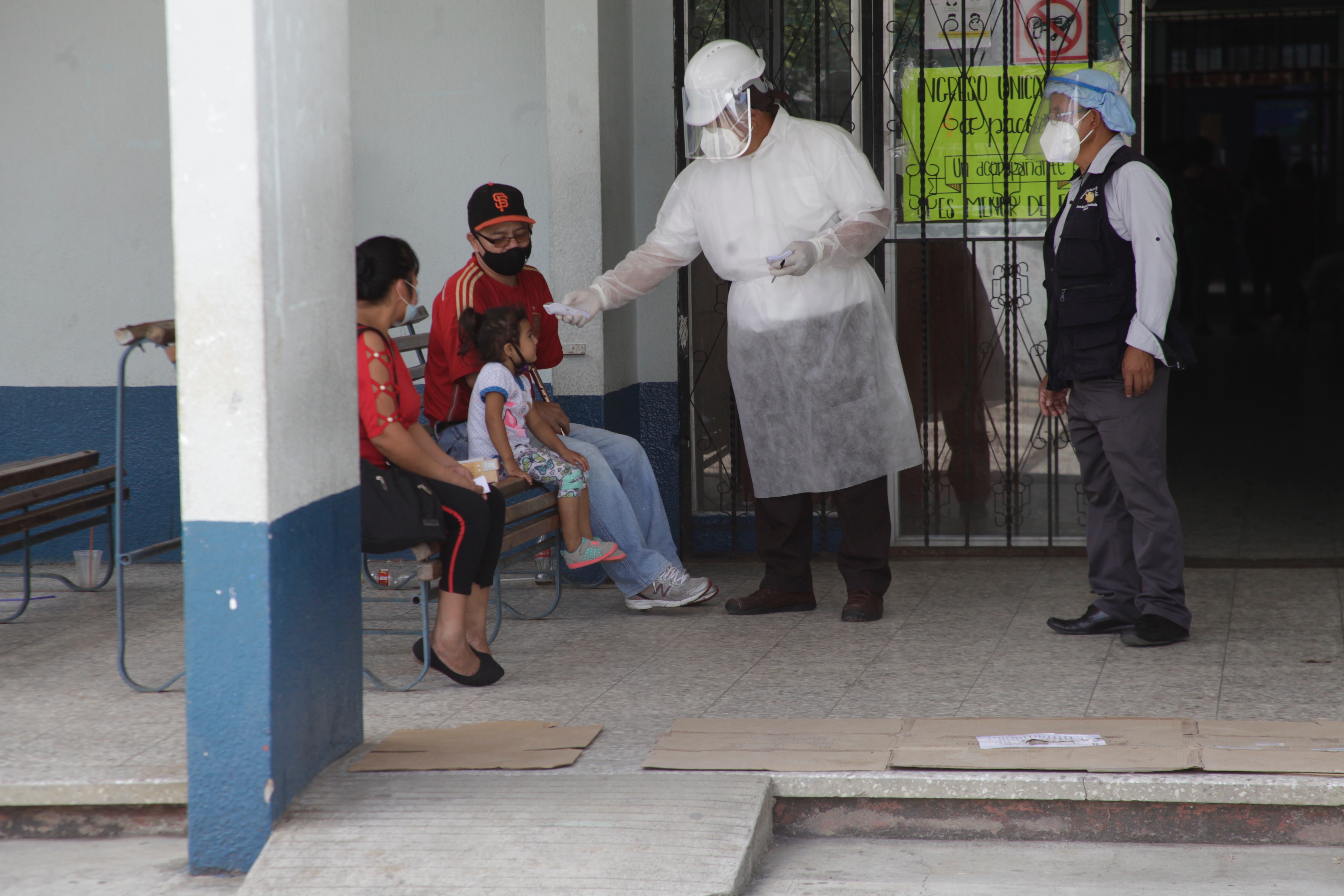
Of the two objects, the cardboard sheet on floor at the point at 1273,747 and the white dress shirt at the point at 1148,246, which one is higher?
the white dress shirt at the point at 1148,246

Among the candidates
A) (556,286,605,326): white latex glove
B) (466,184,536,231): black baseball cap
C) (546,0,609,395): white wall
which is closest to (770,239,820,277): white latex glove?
(556,286,605,326): white latex glove

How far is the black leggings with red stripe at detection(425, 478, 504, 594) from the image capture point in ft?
13.4

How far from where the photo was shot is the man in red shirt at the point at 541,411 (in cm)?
482

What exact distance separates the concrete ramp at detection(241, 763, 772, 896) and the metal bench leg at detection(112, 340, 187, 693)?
836 mm

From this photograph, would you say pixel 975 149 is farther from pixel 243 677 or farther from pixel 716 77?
pixel 243 677

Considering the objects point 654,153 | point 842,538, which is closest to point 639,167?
point 654,153

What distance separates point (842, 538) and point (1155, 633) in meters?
1.21

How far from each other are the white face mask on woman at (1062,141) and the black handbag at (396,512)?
7.34 feet

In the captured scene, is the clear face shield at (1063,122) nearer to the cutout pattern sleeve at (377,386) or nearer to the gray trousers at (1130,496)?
the gray trousers at (1130,496)

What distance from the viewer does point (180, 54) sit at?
294cm

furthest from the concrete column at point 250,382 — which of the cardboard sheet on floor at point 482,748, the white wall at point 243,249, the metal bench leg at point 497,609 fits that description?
the metal bench leg at point 497,609

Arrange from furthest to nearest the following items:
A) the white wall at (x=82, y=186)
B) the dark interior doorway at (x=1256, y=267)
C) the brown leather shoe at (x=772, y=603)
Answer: the dark interior doorway at (x=1256, y=267)
the white wall at (x=82, y=186)
the brown leather shoe at (x=772, y=603)

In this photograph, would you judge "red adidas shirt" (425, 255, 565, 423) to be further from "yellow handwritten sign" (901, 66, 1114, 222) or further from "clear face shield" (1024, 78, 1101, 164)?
"clear face shield" (1024, 78, 1101, 164)

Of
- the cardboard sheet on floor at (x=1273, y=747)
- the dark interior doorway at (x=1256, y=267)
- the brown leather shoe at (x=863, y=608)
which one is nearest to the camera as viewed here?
the cardboard sheet on floor at (x=1273, y=747)
